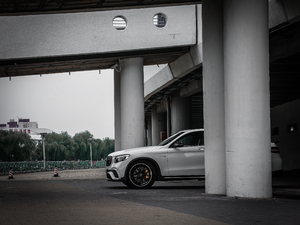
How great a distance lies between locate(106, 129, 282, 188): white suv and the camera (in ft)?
47.6

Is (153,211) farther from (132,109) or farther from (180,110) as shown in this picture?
(180,110)

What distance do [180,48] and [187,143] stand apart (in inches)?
386

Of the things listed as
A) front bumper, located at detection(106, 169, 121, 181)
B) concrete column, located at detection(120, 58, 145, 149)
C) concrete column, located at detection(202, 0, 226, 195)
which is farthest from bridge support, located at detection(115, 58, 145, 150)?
concrete column, located at detection(202, 0, 226, 195)

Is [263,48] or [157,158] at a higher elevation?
[263,48]

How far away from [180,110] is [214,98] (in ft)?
77.8

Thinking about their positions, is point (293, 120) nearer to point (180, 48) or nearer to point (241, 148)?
point (180, 48)

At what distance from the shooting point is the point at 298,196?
1183 cm

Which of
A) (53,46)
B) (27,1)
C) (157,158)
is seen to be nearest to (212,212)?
(157,158)

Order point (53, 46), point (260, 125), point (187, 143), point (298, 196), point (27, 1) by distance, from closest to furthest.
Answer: point (260, 125)
point (298, 196)
point (27, 1)
point (187, 143)
point (53, 46)

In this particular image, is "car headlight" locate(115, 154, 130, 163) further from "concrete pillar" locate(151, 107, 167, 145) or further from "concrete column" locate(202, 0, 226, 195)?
"concrete pillar" locate(151, 107, 167, 145)

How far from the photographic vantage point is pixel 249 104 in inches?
425

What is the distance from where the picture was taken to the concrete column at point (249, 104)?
35.3 feet

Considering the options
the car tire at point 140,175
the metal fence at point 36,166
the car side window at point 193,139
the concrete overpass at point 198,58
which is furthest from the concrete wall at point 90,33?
the metal fence at point 36,166

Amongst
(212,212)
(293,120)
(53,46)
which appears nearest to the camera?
(212,212)
